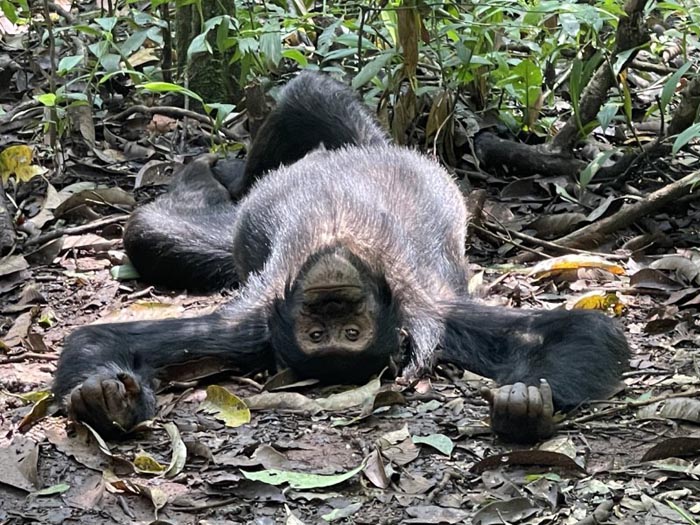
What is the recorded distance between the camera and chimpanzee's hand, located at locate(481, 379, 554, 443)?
3924 millimetres

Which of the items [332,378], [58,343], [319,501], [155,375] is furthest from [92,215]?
[319,501]

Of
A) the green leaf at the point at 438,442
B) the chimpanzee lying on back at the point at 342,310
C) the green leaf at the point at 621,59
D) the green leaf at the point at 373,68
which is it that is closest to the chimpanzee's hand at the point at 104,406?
the chimpanzee lying on back at the point at 342,310

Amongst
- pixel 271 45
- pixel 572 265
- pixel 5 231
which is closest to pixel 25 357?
pixel 5 231

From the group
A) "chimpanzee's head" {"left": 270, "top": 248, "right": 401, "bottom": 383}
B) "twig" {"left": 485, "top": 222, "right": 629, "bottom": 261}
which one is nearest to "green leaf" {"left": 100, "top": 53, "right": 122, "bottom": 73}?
"twig" {"left": 485, "top": 222, "right": 629, "bottom": 261}

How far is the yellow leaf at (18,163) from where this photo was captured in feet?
22.4

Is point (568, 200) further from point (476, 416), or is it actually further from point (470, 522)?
point (470, 522)

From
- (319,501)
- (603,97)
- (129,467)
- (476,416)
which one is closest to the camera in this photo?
(319,501)

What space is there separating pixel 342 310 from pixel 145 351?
0.92 m

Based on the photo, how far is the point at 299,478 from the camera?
3.71m

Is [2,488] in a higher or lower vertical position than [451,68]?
lower

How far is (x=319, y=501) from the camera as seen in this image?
11.8ft

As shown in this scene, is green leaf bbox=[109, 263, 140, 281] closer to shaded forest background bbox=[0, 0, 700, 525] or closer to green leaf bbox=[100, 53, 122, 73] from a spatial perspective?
shaded forest background bbox=[0, 0, 700, 525]

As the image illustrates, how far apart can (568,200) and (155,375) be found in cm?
310

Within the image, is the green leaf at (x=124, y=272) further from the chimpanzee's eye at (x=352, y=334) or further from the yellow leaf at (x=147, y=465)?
the yellow leaf at (x=147, y=465)
